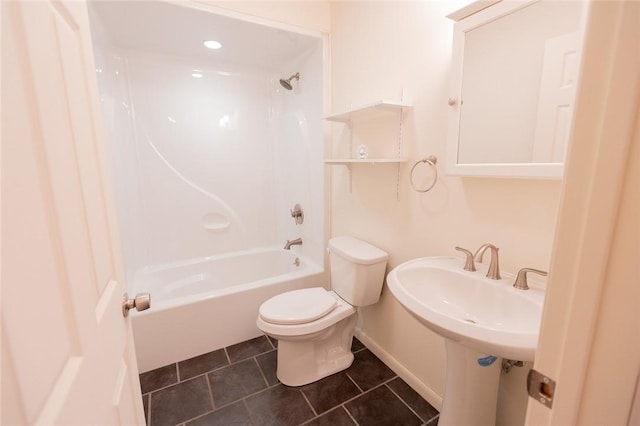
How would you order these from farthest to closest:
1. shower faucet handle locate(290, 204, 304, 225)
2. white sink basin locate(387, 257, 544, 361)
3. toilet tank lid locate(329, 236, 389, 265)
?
shower faucet handle locate(290, 204, 304, 225) → toilet tank lid locate(329, 236, 389, 265) → white sink basin locate(387, 257, 544, 361)

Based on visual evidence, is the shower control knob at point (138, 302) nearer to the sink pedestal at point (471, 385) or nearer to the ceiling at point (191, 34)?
the sink pedestal at point (471, 385)

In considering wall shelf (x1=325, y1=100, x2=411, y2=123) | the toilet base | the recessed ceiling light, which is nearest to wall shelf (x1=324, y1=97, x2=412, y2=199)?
wall shelf (x1=325, y1=100, x2=411, y2=123)

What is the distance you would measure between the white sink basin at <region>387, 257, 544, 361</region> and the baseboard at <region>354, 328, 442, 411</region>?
690 mm

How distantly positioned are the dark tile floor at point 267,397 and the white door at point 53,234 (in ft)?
3.35

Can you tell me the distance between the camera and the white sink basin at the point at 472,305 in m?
0.81

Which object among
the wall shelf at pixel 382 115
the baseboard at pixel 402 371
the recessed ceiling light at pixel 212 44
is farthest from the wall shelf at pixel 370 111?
the baseboard at pixel 402 371

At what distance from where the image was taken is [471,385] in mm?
1148

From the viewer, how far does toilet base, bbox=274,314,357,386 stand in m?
1.72

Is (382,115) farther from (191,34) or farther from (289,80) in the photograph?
(191,34)

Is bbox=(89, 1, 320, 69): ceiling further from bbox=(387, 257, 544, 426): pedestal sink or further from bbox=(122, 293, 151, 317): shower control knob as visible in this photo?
bbox=(387, 257, 544, 426): pedestal sink

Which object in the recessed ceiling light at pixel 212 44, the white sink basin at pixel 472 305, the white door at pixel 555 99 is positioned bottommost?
the white sink basin at pixel 472 305

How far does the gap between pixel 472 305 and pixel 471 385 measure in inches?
12.1

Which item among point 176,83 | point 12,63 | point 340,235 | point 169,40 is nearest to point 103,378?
point 12,63

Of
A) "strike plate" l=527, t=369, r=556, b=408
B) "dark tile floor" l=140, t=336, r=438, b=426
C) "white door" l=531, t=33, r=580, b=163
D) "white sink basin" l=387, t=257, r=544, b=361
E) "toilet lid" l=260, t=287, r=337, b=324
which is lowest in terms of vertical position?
"dark tile floor" l=140, t=336, r=438, b=426
